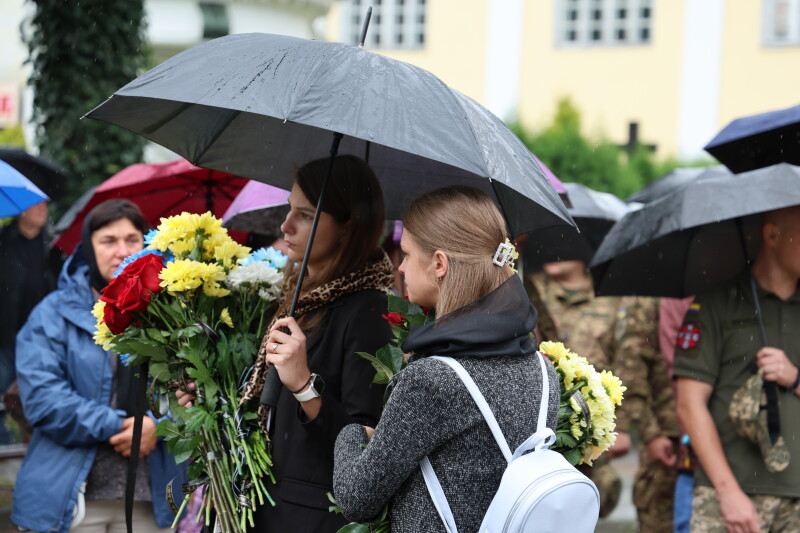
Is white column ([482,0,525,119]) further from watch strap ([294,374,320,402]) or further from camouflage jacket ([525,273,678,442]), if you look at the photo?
watch strap ([294,374,320,402])

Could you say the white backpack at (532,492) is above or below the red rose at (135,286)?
below

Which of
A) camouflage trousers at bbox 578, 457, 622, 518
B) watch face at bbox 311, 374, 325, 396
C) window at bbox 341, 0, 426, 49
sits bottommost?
camouflage trousers at bbox 578, 457, 622, 518

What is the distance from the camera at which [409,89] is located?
3.02 meters

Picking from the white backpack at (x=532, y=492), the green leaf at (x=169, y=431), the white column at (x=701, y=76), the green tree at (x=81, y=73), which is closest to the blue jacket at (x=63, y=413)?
the green leaf at (x=169, y=431)

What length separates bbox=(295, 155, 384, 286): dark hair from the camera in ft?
11.6

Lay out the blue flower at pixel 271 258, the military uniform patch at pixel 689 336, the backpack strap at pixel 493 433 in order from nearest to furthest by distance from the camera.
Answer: the backpack strap at pixel 493 433, the blue flower at pixel 271 258, the military uniform patch at pixel 689 336

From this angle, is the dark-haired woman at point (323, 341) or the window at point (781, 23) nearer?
the dark-haired woman at point (323, 341)

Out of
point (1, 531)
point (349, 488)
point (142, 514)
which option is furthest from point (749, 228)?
point (1, 531)

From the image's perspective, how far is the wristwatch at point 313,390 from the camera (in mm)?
3260

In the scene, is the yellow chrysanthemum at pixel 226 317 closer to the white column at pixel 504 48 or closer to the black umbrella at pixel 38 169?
the black umbrella at pixel 38 169

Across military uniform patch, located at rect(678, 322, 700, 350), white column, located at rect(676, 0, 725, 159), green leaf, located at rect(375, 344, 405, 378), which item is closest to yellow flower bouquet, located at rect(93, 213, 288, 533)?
green leaf, located at rect(375, 344, 405, 378)

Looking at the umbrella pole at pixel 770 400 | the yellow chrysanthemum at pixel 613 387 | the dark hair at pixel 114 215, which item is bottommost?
the umbrella pole at pixel 770 400

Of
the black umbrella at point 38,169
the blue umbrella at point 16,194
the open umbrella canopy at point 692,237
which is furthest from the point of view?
the black umbrella at point 38,169

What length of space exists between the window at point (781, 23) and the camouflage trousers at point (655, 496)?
18.2 metres
